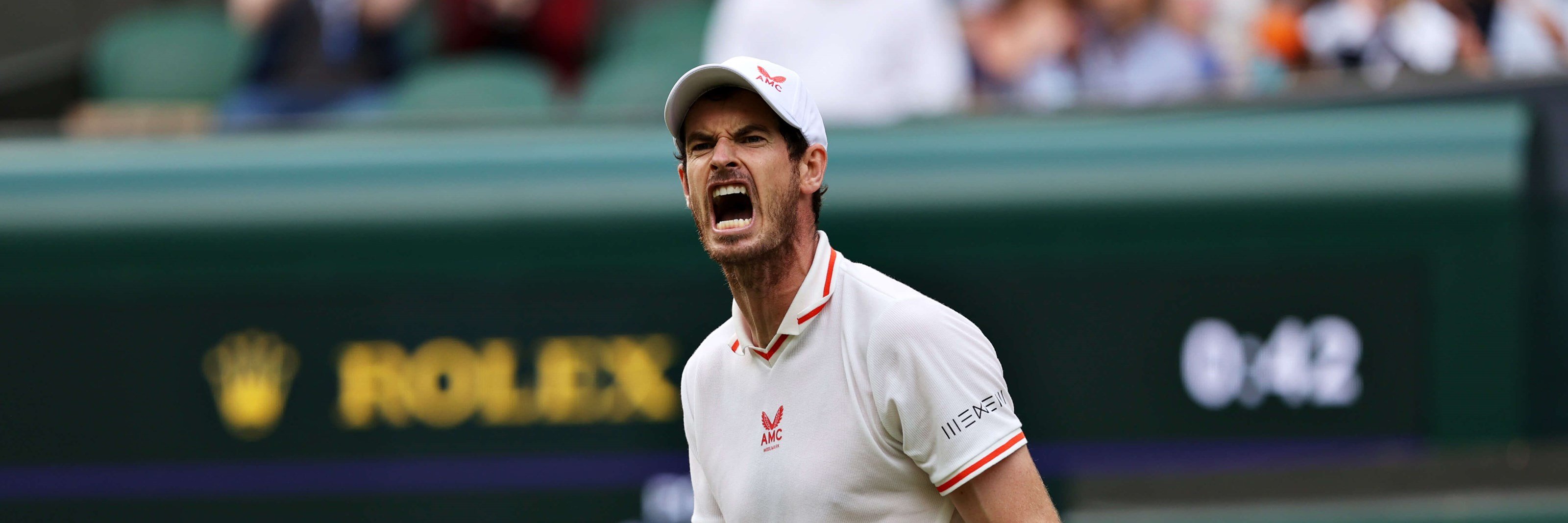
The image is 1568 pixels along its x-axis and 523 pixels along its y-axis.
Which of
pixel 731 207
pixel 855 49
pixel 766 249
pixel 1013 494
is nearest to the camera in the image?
pixel 1013 494

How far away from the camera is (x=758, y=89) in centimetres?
199

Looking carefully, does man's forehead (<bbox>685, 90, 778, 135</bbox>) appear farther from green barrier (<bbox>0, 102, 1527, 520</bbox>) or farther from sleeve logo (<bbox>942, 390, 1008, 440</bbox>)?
green barrier (<bbox>0, 102, 1527, 520</bbox>)

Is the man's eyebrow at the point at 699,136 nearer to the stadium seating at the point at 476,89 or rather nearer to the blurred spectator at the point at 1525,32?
the stadium seating at the point at 476,89

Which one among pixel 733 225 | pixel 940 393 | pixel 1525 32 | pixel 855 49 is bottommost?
pixel 940 393

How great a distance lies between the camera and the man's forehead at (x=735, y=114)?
2.07m

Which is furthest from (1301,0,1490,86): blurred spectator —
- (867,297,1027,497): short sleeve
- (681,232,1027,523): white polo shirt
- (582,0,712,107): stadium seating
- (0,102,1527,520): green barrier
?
(867,297,1027,497): short sleeve

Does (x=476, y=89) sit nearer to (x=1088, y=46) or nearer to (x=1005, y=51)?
(x=1005, y=51)

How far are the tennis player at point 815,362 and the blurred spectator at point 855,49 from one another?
9.38 feet

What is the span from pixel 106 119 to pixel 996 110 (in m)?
2.79

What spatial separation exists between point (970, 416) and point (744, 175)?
0.41m

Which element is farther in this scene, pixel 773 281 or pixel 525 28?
pixel 525 28

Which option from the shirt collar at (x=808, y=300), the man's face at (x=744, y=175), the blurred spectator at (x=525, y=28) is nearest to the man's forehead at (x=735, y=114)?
the man's face at (x=744, y=175)

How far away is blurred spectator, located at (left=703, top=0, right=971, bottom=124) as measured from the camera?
16.6 feet

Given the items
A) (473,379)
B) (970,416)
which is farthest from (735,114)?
(473,379)
